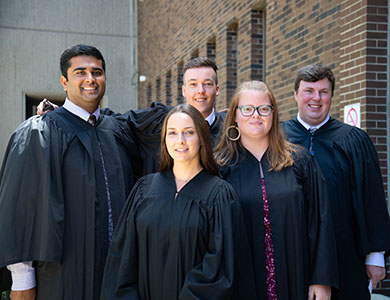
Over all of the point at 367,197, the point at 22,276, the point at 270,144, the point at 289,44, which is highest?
the point at 289,44

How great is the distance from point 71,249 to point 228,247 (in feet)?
3.57

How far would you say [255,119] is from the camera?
2.90 metres

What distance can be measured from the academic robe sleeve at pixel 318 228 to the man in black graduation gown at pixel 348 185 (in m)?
0.60

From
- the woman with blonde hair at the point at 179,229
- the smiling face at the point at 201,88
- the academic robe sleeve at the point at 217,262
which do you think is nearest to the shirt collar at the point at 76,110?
the woman with blonde hair at the point at 179,229

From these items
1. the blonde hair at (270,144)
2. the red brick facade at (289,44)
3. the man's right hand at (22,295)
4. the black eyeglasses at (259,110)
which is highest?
the red brick facade at (289,44)

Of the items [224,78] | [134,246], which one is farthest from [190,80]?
[224,78]

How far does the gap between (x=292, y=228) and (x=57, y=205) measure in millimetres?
1447

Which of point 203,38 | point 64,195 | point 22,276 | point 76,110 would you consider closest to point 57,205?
point 64,195

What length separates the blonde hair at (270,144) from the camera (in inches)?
114

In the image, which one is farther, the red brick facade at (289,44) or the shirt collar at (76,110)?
the red brick facade at (289,44)

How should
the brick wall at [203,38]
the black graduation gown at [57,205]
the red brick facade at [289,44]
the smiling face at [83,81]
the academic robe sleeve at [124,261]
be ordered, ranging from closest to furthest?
the academic robe sleeve at [124,261] < the black graduation gown at [57,205] < the smiling face at [83,81] < the red brick facade at [289,44] < the brick wall at [203,38]

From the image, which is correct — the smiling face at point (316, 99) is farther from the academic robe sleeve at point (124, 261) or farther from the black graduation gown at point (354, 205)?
the academic robe sleeve at point (124, 261)

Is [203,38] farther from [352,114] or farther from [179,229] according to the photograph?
[179,229]

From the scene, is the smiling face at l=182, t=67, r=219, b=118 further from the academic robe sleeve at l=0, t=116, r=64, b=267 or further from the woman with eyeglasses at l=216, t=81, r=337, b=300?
the academic robe sleeve at l=0, t=116, r=64, b=267
